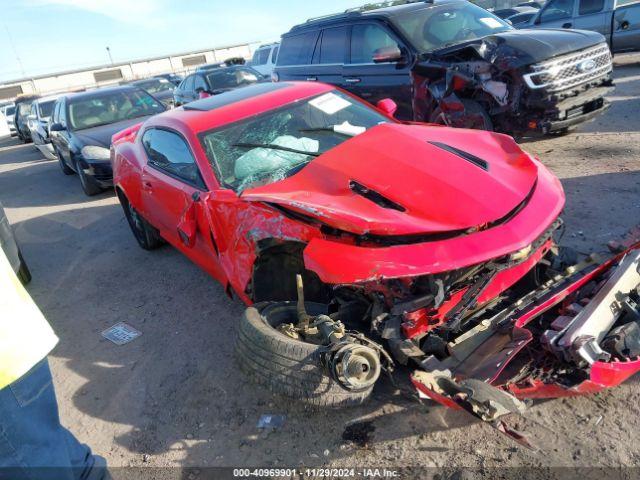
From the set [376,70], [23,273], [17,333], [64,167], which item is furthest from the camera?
[64,167]

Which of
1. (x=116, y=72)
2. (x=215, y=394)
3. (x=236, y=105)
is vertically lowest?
(x=116, y=72)

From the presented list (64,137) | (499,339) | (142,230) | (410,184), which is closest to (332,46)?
(142,230)

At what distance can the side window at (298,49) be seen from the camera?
7.46m

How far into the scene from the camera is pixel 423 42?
5.87 meters

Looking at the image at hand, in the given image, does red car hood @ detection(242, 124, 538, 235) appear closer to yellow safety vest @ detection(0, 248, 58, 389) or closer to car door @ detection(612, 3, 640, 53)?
yellow safety vest @ detection(0, 248, 58, 389)

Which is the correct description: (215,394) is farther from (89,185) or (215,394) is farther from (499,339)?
(89,185)

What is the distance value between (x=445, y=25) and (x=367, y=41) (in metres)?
1.05

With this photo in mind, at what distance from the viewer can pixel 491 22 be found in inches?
247

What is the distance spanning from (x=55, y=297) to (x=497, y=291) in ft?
13.7

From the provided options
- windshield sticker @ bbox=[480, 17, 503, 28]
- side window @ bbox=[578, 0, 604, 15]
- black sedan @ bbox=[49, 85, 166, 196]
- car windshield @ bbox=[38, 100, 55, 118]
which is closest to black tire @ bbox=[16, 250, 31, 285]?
black sedan @ bbox=[49, 85, 166, 196]

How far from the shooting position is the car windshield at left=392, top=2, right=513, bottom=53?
Answer: 19.4ft

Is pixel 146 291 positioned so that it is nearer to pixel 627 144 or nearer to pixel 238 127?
pixel 238 127

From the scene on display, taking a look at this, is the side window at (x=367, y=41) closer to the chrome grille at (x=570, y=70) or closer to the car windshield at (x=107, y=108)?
the chrome grille at (x=570, y=70)

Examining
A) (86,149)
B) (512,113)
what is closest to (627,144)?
(512,113)
